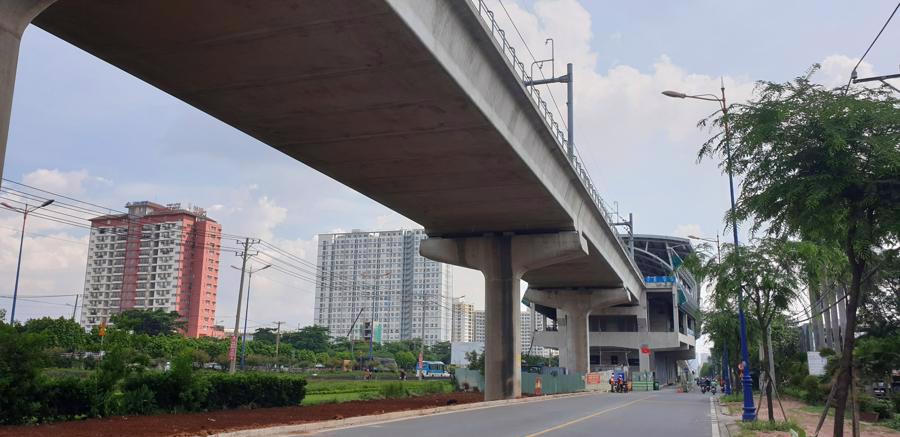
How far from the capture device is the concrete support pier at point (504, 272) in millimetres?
35344

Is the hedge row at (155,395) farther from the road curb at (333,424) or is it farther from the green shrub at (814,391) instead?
the green shrub at (814,391)

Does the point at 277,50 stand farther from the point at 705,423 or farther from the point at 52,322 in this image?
the point at 52,322

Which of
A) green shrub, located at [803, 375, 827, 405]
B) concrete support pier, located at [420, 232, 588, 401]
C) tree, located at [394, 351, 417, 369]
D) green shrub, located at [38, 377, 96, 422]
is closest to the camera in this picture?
green shrub, located at [38, 377, 96, 422]

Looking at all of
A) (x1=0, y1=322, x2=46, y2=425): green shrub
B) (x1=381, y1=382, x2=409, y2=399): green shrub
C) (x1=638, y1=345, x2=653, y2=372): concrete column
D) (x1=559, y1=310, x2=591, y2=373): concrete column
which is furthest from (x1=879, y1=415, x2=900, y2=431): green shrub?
(x1=638, y1=345, x2=653, y2=372): concrete column

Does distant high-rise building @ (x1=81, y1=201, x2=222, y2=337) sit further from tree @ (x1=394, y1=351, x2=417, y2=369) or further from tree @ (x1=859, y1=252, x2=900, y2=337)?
tree @ (x1=859, y1=252, x2=900, y2=337)

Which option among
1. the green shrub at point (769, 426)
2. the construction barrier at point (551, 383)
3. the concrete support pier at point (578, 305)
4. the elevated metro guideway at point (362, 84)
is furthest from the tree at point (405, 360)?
the green shrub at point (769, 426)

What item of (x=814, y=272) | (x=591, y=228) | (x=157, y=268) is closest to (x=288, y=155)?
(x=814, y=272)

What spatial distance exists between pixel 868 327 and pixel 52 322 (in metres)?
68.9

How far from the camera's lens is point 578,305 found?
64.1 metres

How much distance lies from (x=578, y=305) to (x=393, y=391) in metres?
33.9

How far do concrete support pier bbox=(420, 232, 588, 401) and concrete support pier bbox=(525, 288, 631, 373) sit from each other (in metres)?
27.7

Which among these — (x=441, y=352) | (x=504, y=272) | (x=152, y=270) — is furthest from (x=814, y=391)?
(x=152, y=270)

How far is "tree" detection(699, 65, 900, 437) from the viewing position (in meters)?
9.89

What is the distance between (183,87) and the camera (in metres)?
17.2
